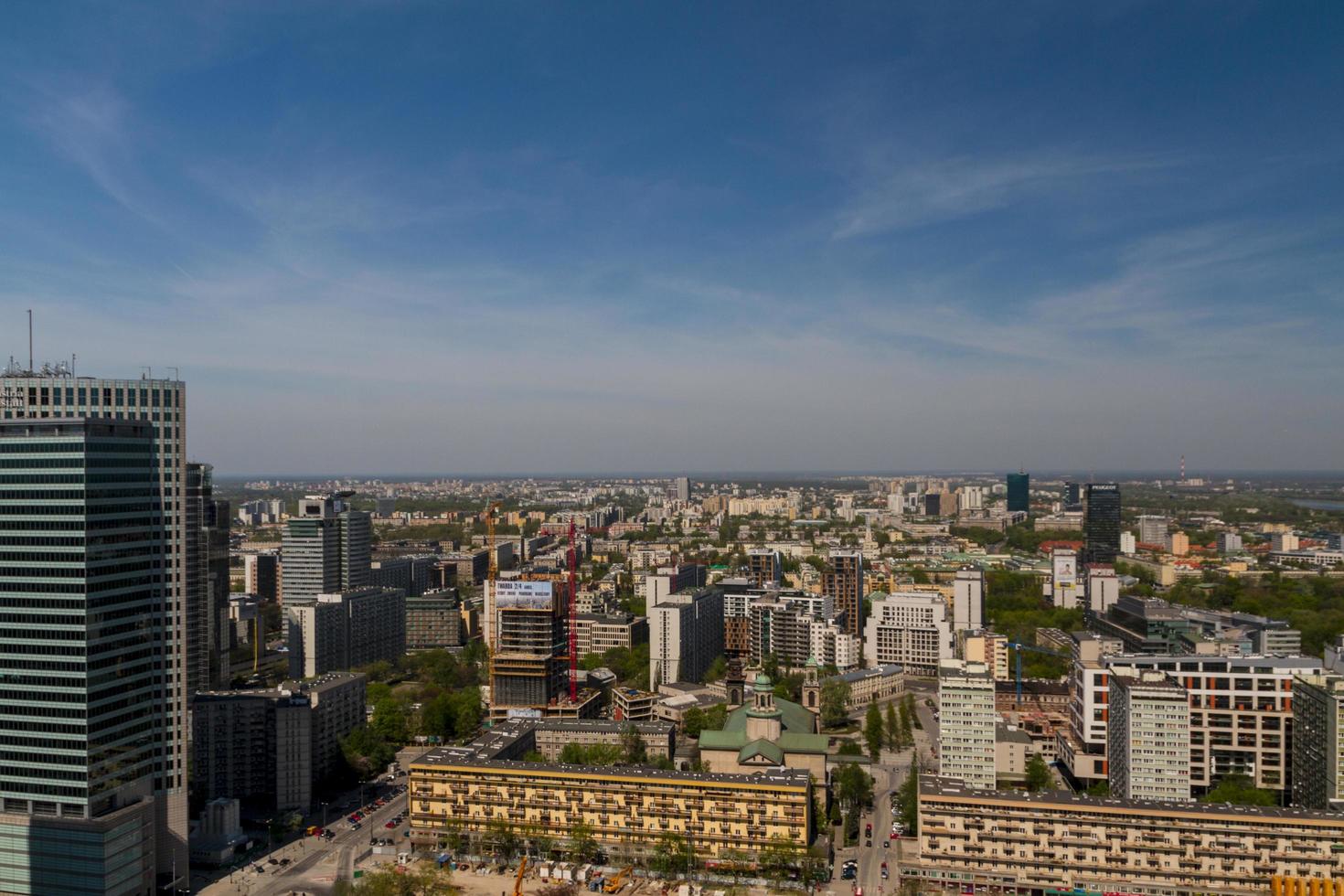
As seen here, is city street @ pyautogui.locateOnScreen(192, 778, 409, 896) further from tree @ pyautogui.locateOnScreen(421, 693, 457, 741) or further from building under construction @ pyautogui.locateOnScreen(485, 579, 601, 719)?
building under construction @ pyautogui.locateOnScreen(485, 579, 601, 719)

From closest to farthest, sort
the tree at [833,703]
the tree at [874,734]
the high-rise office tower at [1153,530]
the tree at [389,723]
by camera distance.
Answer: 1. the tree at [389,723]
2. the tree at [874,734]
3. the tree at [833,703]
4. the high-rise office tower at [1153,530]

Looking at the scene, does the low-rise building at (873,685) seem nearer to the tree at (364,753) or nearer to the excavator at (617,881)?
the tree at (364,753)

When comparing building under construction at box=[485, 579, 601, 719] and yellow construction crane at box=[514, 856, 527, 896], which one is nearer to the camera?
yellow construction crane at box=[514, 856, 527, 896]

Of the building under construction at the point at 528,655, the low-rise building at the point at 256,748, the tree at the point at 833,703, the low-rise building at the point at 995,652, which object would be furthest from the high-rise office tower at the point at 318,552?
the low-rise building at the point at 995,652

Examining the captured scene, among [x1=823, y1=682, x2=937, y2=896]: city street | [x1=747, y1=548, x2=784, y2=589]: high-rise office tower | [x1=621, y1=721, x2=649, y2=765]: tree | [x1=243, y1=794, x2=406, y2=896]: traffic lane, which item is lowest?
[x1=823, y1=682, x2=937, y2=896]: city street

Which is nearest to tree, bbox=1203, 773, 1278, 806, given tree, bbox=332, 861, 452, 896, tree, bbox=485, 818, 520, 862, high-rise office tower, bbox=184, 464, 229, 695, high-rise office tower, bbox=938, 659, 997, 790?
high-rise office tower, bbox=938, 659, 997, 790

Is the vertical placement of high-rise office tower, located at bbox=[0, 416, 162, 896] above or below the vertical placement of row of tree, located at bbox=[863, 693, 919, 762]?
above

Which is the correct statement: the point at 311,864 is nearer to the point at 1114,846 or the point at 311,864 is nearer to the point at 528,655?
the point at 528,655

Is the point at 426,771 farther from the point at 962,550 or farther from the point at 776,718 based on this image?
the point at 962,550
